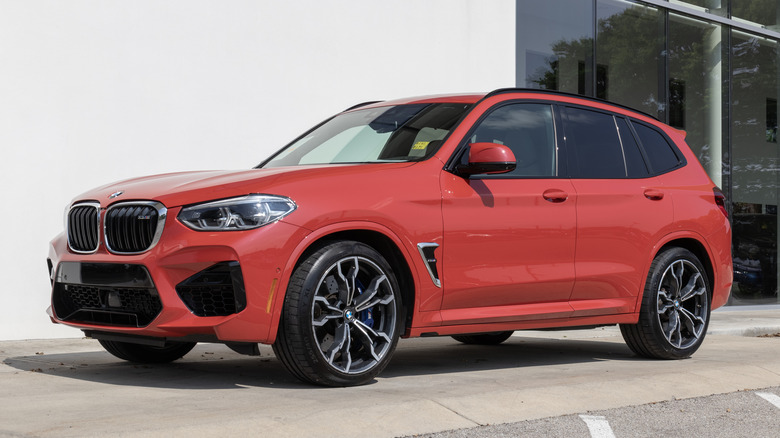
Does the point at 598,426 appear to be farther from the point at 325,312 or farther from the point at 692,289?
the point at 692,289

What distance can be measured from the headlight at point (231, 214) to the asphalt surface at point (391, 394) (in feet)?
2.87

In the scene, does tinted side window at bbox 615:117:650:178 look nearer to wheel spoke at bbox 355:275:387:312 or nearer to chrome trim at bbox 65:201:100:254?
wheel spoke at bbox 355:275:387:312

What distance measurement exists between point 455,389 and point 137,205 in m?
2.00

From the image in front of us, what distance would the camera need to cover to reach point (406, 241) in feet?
18.0

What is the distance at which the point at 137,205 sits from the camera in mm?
5191

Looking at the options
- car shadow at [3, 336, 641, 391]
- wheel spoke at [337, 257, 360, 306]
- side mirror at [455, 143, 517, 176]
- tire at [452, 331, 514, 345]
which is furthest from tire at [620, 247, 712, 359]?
wheel spoke at [337, 257, 360, 306]

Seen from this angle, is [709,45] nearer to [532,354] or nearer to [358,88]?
[358,88]

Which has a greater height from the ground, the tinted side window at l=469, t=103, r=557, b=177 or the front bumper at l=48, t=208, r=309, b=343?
the tinted side window at l=469, t=103, r=557, b=177

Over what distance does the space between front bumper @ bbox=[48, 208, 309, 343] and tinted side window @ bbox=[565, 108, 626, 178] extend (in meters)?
2.54

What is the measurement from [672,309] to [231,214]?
3.82 meters

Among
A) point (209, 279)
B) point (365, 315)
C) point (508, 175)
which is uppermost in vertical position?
point (508, 175)

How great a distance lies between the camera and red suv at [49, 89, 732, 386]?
4.97 metres

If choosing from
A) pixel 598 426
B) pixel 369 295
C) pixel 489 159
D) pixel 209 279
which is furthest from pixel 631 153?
pixel 209 279

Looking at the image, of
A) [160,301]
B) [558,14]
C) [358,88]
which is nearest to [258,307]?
[160,301]
